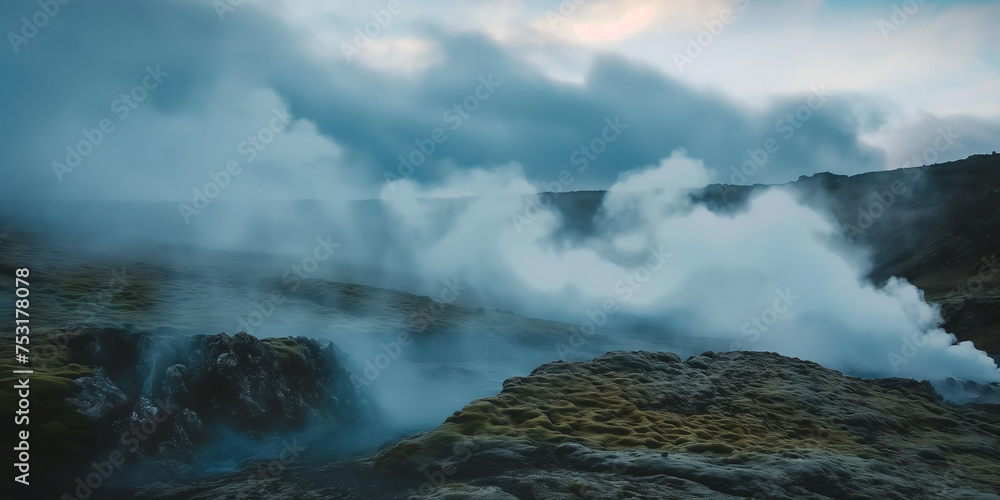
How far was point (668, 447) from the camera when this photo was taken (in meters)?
31.1

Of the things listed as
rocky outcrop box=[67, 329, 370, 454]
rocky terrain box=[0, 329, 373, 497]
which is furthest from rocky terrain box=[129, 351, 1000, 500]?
rocky outcrop box=[67, 329, 370, 454]

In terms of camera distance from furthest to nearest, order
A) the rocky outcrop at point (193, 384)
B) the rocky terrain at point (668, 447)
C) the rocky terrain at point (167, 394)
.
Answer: the rocky outcrop at point (193, 384) < the rocky terrain at point (167, 394) < the rocky terrain at point (668, 447)

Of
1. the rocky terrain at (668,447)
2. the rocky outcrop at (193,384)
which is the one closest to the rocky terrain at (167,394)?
the rocky outcrop at (193,384)

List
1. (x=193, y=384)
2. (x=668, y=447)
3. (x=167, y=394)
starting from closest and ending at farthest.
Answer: (x=668, y=447) → (x=167, y=394) → (x=193, y=384)

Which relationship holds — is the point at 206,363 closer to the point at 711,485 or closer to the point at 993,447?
the point at 711,485

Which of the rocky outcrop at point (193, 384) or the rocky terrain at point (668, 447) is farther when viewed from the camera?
the rocky outcrop at point (193, 384)

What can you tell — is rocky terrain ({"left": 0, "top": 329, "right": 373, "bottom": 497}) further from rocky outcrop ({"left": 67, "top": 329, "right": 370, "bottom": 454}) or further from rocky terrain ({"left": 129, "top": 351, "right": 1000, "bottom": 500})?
rocky terrain ({"left": 129, "top": 351, "right": 1000, "bottom": 500})

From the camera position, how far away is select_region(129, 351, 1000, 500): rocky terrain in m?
26.0

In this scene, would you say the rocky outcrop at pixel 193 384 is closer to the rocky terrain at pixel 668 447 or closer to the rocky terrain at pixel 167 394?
the rocky terrain at pixel 167 394

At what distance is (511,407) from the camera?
3716 centimetres

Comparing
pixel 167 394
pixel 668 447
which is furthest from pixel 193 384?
pixel 668 447

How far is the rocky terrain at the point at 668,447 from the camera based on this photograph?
2598 cm

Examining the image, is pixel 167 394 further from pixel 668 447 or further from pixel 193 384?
pixel 668 447

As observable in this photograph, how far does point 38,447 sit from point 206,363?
1283 centimetres
